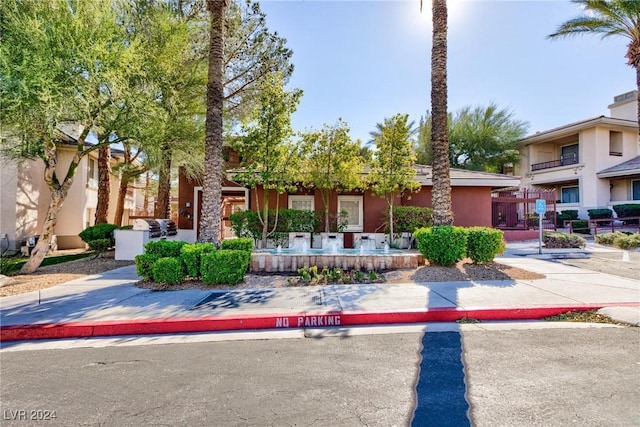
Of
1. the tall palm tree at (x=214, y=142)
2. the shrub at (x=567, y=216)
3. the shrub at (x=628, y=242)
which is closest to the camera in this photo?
the tall palm tree at (x=214, y=142)

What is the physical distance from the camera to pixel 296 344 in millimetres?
4422

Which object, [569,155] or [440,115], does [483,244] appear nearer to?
[440,115]

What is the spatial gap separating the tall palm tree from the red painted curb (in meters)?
3.46

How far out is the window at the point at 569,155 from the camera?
2697 centimetres

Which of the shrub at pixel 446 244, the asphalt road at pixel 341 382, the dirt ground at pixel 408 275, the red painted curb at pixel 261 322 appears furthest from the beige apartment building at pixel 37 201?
the shrub at pixel 446 244

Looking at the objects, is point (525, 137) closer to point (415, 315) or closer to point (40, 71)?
point (415, 315)

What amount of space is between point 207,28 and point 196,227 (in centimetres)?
988

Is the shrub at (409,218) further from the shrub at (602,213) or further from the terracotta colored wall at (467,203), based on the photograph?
the shrub at (602,213)

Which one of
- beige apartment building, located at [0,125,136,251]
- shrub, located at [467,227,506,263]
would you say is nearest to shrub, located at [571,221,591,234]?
shrub, located at [467,227,506,263]

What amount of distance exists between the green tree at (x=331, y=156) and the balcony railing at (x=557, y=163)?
81.2 ft

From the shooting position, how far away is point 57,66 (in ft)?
24.6

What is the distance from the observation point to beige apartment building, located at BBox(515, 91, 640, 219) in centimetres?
2380

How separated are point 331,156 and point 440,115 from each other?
13.9 feet

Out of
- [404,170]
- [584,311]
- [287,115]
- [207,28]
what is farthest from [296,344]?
[207,28]
